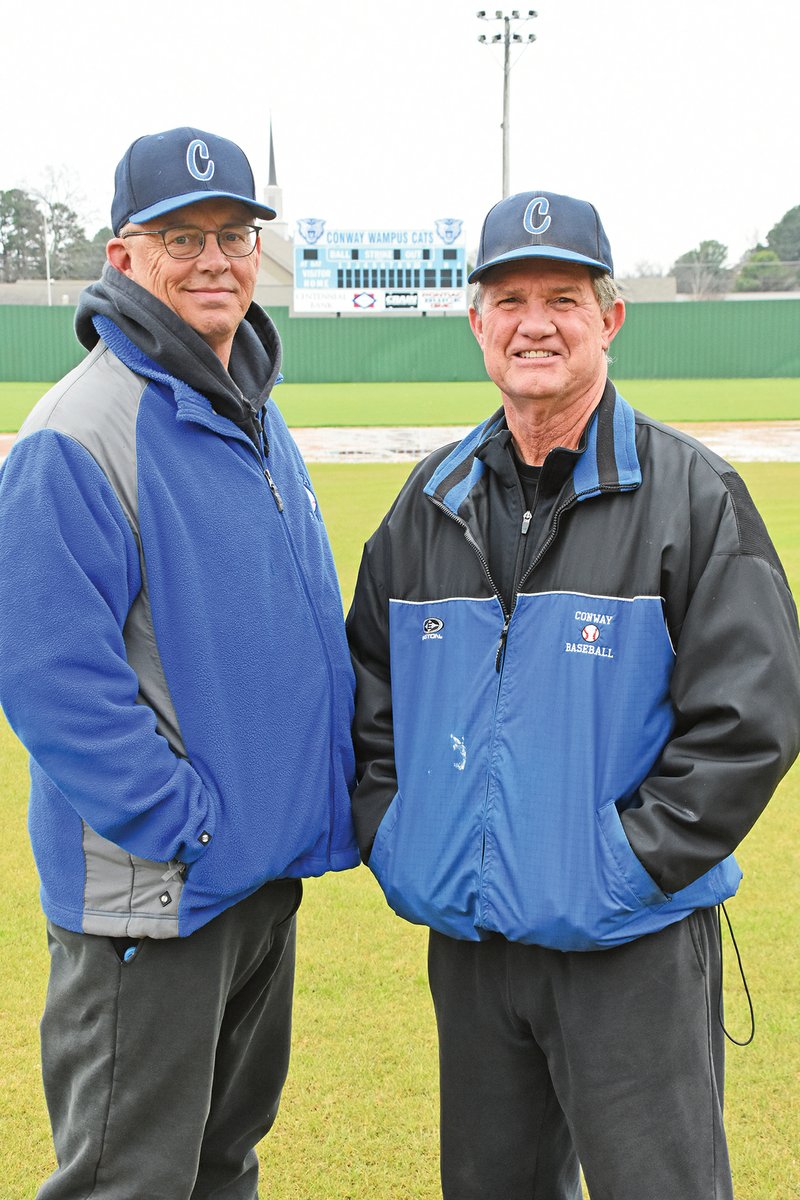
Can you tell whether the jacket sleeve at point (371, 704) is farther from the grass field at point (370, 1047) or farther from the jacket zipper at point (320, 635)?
the grass field at point (370, 1047)

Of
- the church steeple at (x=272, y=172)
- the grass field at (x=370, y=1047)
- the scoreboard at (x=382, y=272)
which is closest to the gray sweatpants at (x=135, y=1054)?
the grass field at (x=370, y=1047)

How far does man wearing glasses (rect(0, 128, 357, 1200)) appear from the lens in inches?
87.3

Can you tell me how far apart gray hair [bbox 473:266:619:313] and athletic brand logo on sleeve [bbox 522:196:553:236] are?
15cm

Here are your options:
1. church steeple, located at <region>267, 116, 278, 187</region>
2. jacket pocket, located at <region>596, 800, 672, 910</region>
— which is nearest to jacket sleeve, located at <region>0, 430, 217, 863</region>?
jacket pocket, located at <region>596, 800, 672, 910</region>

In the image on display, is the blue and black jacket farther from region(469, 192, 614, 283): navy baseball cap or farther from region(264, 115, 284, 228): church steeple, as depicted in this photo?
region(264, 115, 284, 228): church steeple

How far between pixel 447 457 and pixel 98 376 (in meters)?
0.78

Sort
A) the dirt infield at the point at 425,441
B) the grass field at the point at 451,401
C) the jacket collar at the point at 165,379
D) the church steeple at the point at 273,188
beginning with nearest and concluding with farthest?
the jacket collar at the point at 165,379
the dirt infield at the point at 425,441
the grass field at the point at 451,401
the church steeple at the point at 273,188

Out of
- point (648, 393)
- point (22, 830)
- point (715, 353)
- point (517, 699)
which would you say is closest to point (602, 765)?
point (517, 699)

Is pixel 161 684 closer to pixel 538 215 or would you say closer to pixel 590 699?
pixel 590 699

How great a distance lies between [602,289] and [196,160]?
91cm

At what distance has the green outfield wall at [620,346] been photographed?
39.8 m

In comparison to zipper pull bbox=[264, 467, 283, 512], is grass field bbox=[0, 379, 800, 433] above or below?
below

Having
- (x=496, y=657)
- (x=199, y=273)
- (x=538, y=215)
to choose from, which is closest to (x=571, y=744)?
(x=496, y=657)

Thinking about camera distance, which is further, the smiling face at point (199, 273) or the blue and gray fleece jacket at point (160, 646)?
the smiling face at point (199, 273)
